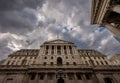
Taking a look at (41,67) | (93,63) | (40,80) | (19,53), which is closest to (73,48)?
(93,63)

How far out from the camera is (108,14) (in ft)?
53.7

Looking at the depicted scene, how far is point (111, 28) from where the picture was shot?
17.5m

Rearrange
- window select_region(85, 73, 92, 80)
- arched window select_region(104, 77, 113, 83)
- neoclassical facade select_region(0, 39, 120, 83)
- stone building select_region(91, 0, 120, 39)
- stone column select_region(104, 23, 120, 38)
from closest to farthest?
stone building select_region(91, 0, 120, 39) < stone column select_region(104, 23, 120, 38) < neoclassical facade select_region(0, 39, 120, 83) < window select_region(85, 73, 92, 80) < arched window select_region(104, 77, 113, 83)

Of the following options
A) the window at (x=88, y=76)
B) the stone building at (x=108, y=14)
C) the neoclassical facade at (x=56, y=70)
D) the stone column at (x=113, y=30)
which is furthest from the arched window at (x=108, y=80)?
the stone column at (x=113, y=30)

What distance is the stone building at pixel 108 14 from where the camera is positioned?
14414 millimetres

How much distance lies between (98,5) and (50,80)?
2242 centimetres

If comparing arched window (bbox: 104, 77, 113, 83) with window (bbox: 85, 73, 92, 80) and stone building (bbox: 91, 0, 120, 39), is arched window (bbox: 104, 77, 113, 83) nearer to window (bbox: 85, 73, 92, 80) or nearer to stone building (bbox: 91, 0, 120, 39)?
window (bbox: 85, 73, 92, 80)

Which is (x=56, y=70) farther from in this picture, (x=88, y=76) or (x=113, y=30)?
(x=113, y=30)

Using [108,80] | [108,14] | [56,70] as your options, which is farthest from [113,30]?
[108,80]

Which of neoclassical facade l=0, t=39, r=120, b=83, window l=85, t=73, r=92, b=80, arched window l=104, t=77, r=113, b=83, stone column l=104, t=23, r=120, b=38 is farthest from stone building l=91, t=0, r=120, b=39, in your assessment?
arched window l=104, t=77, r=113, b=83

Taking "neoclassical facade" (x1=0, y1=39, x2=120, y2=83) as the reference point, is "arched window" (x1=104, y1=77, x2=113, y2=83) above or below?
below

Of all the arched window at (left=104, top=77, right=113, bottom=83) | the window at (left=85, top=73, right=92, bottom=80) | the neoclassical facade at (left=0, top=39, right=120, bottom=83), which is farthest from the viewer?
the arched window at (left=104, top=77, right=113, bottom=83)

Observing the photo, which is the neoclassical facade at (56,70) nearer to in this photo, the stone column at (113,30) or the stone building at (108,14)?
the stone building at (108,14)

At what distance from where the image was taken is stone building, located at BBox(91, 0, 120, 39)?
567 inches
